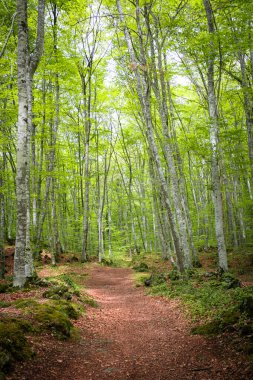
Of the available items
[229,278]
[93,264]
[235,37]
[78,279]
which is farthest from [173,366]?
[93,264]

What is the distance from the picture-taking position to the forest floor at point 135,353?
3.76m

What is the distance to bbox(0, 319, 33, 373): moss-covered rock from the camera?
343 centimetres

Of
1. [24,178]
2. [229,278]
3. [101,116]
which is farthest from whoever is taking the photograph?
[101,116]

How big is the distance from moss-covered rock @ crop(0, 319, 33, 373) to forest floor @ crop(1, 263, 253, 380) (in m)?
0.13

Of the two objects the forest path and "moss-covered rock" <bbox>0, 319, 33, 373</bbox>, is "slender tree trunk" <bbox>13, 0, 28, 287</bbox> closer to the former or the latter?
the forest path

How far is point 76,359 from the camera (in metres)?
4.52

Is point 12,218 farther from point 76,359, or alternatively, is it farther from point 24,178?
point 76,359

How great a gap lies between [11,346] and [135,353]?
2374 millimetres

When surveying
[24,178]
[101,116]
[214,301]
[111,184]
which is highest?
[101,116]

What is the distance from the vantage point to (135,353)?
5023 mm

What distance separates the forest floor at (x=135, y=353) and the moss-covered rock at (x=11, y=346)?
0.13 m

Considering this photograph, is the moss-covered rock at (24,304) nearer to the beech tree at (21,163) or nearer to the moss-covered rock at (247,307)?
the beech tree at (21,163)

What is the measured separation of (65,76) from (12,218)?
15673 mm

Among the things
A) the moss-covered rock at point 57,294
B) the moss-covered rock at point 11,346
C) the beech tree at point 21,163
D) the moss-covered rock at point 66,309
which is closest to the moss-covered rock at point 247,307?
the moss-covered rock at point 11,346
